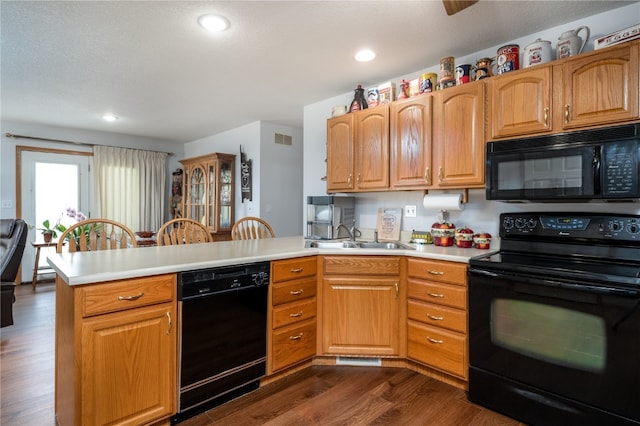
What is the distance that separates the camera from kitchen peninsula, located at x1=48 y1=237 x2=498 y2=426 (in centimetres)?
145

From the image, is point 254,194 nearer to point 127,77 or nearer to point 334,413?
point 127,77

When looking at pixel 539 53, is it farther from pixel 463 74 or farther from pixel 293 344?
pixel 293 344

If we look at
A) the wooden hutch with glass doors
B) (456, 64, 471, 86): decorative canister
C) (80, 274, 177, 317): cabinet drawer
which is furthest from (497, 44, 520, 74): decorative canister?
the wooden hutch with glass doors

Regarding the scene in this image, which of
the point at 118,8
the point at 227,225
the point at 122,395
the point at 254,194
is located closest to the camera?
the point at 122,395

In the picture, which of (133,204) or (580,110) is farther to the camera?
(133,204)

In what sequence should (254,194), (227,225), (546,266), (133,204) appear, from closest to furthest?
(546,266) < (254,194) < (227,225) < (133,204)

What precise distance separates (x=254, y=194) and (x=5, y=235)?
2.59 m

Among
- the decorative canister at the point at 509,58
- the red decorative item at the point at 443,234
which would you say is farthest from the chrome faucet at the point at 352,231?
the decorative canister at the point at 509,58

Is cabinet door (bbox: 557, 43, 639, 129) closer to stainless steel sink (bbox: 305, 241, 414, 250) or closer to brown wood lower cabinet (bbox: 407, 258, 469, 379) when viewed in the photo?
brown wood lower cabinet (bbox: 407, 258, 469, 379)

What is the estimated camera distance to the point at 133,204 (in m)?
5.67

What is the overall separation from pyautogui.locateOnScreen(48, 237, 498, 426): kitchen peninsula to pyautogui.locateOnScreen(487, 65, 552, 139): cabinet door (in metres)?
0.82

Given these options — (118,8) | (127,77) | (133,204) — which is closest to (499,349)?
(118,8)

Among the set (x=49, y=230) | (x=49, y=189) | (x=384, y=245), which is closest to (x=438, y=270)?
(x=384, y=245)

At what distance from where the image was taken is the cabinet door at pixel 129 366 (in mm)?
1452
